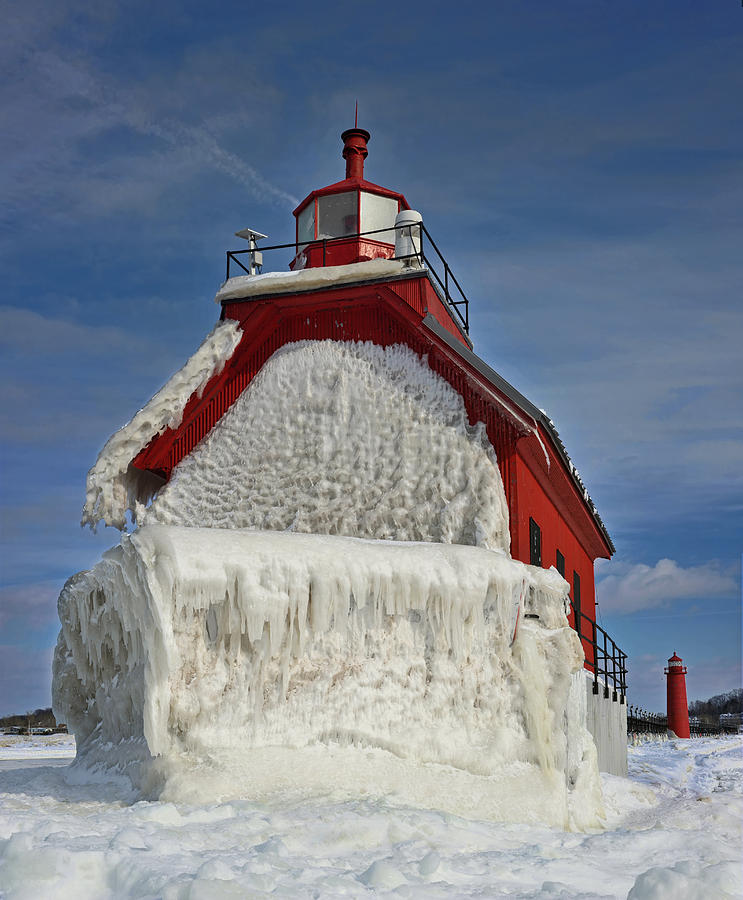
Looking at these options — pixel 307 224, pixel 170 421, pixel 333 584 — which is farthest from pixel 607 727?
pixel 307 224

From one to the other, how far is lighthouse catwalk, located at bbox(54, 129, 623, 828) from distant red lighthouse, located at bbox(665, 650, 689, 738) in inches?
852

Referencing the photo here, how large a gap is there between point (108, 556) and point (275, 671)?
1833 mm

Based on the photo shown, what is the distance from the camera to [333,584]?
7785mm

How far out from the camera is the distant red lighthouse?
32.1 metres

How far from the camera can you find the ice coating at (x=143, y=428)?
42.3 ft

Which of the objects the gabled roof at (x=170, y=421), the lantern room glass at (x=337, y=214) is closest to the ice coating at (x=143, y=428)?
the gabled roof at (x=170, y=421)

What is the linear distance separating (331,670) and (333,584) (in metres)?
0.79

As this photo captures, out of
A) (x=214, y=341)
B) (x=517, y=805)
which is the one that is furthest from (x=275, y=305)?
(x=517, y=805)

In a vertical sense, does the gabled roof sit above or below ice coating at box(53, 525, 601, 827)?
above

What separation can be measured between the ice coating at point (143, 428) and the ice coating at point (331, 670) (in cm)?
399

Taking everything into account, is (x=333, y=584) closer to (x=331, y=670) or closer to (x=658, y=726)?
(x=331, y=670)

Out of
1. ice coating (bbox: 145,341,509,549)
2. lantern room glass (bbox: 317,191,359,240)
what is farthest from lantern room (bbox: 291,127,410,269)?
ice coating (bbox: 145,341,509,549)

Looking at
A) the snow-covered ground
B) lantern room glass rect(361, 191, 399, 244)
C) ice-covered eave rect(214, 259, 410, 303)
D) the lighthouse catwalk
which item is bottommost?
the snow-covered ground

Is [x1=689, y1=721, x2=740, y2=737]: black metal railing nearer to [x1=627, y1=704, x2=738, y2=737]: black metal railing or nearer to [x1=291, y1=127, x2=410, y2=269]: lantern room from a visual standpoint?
[x1=627, y1=704, x2=738, y2=737]: black metal railing
